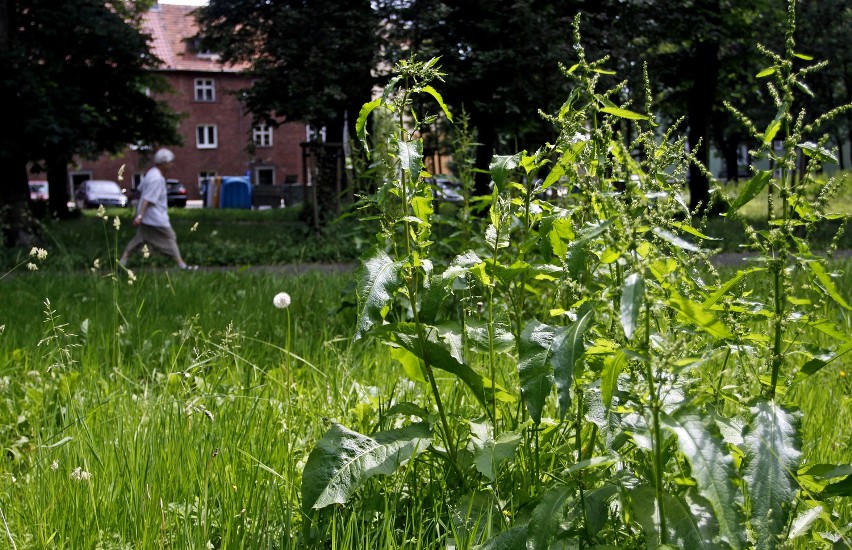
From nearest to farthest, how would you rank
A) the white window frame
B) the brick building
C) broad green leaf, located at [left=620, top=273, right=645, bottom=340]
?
1. broad green leaf, located at [left=620, top=273, right=645, bottom=340]
2. the brick building
3. the white window frame

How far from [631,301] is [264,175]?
62964mm

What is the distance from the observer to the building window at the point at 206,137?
60188 millimetres

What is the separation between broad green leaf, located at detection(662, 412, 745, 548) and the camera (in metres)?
1.47

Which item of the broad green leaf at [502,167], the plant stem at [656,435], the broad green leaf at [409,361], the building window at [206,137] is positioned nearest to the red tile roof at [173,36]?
the building window at [206,137]

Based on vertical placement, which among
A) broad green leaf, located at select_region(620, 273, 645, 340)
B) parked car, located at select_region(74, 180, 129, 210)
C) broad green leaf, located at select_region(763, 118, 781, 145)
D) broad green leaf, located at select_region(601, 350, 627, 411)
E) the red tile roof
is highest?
the red tile roof

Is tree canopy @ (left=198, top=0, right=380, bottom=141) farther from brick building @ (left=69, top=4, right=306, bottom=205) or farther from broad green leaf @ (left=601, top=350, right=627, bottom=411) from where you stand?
brick building @ (left=69, top=4, right=306, bottom=205)

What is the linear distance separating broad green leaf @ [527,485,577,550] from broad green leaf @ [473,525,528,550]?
6 cm

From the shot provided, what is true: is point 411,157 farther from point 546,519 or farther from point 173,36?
point 173,36

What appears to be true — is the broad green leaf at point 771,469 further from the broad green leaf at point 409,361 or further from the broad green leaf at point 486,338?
the broad green leaf at point 409,361

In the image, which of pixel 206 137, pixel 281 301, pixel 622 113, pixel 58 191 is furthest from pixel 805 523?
Answer: pixel 206 137

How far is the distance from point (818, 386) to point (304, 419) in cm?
229

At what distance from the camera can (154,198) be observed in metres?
11.6

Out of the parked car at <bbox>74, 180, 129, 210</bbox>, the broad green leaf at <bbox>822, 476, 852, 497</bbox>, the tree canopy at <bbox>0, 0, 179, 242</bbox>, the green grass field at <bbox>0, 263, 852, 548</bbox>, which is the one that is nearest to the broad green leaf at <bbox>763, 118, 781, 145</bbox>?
the broad green leaf at <bbox>822, 476, 852, 497</bbox>

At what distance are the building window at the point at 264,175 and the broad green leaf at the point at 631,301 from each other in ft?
202
